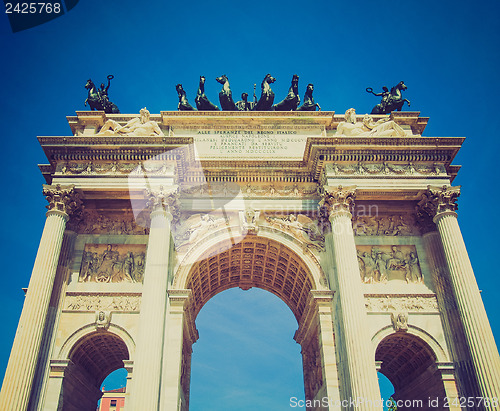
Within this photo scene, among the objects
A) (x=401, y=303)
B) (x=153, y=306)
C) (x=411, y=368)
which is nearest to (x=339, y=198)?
(x=401, y=303)

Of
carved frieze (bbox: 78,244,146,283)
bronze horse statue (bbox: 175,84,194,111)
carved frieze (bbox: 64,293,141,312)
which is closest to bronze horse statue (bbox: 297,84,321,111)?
bronze horse statue (bbox: 175,84,194,111)

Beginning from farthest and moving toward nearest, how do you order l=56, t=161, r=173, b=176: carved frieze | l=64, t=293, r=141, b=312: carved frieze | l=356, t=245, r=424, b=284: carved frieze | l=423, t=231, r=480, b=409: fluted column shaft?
l=56, t=161, r=173, b=176: carved frieze, l=356, t=245, r=424, b=284: carved frieze, l=64, t=293, r=141, b=312: carved frieze, l=423, t=231, r=480, b=409: fluted column shaft

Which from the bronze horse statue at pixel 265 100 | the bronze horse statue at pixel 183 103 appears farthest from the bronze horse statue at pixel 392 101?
the bronze horse statue at pixel 183 103

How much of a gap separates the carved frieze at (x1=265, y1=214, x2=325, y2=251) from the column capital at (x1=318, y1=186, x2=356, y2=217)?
136 cm

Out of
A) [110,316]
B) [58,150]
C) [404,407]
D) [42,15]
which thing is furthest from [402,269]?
[42,15]

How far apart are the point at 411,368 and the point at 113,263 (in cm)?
1476

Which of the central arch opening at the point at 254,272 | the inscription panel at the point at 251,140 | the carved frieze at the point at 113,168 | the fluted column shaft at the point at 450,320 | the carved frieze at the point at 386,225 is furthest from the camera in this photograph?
the inscription panel at the point at 251,140

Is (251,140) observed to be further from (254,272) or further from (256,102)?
(254,272)

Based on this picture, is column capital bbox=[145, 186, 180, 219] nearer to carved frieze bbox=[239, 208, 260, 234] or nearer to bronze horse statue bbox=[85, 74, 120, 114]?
carved frieze bbox=[239, 208, 260, 234]

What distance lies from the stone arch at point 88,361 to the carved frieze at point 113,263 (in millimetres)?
2312

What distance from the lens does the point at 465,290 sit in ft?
61.2

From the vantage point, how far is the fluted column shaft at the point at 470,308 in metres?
17.0

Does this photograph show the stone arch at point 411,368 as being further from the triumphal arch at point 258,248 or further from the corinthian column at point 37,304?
the corinthian column at point 37,304

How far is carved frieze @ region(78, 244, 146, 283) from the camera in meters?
20.7
